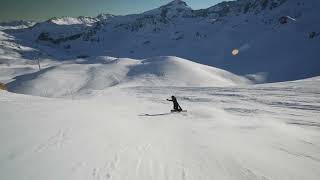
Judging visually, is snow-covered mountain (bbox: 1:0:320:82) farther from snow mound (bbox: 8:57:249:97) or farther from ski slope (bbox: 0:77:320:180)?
ski slope (bbox: 0:77:320:180)

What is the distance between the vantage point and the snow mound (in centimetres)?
4462

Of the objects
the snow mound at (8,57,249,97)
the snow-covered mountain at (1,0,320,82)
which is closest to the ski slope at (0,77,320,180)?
the snow mound at (8,57,249,97)

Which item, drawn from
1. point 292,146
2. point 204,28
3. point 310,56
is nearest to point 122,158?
point 292,146

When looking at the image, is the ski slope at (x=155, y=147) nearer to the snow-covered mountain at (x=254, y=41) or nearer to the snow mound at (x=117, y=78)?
the snow mound at (x=117, y=78)

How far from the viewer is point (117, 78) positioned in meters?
51.6

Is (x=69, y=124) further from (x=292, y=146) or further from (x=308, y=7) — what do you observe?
(x=308, y=7)

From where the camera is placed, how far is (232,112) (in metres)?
16.0

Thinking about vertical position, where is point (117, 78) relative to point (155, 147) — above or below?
above

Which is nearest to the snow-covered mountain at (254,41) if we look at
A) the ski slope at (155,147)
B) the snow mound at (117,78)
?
the snow mound at (117,78)

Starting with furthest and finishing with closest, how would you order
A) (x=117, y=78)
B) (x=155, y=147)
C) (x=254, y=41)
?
(x=254, y=41)
(x=117, y=78)
(x=155, y=147)

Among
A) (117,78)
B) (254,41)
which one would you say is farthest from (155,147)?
(254,41)

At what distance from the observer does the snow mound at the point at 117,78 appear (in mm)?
44625

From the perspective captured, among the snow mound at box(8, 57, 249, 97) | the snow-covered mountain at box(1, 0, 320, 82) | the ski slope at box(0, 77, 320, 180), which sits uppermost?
the snow-covered mountain at box(1, 0, 320, 82)

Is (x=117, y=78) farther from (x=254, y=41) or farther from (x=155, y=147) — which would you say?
(x=254, y=41)
